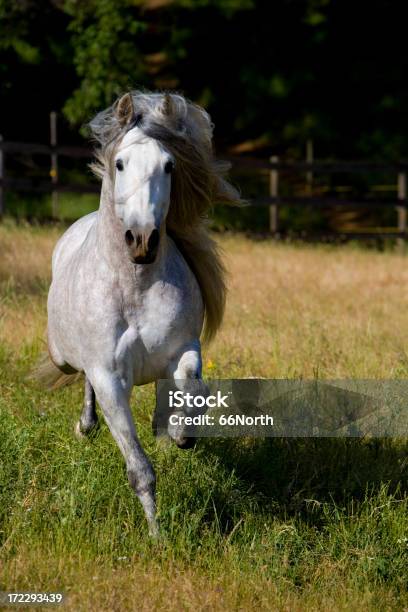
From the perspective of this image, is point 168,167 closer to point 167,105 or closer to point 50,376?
point 167,105

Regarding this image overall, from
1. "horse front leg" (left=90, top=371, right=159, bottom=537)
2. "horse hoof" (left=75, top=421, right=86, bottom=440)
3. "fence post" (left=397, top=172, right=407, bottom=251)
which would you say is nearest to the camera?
"horse front leg" (left=90, top=371, right=159, bottom=537)

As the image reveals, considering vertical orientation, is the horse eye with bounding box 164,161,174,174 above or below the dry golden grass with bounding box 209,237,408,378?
above

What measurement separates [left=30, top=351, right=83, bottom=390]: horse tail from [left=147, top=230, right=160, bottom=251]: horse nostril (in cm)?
213

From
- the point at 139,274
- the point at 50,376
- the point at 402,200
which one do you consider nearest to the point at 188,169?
the point at 139,274

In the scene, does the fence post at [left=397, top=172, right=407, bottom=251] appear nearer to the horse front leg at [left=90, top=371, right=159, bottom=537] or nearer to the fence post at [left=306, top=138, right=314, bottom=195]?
the fence post at [left=306, top=138, right=314, bottom=195]

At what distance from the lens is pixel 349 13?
67.7 feet

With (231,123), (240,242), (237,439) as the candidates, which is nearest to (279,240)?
(240,242)

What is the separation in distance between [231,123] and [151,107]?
1696cm

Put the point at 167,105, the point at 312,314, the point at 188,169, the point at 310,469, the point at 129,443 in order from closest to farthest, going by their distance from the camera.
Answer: the point at 129,443
the point at 167,105
the point at 188,169
the point at 310,469
the point at 312,314

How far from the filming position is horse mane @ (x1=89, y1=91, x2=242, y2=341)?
192 inches

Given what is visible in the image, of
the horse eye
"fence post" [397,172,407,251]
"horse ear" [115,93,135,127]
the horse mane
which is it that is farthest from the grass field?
"fence post" [397,172,407,251]

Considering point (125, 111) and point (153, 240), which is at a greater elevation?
point (125, 111)

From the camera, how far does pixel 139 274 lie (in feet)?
15.9

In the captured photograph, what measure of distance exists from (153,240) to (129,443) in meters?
0.93
